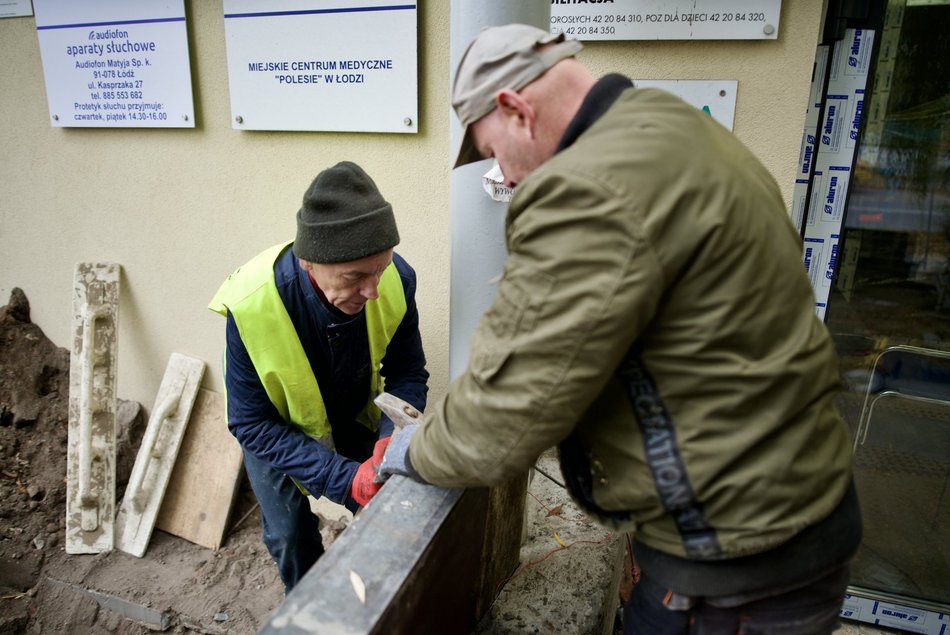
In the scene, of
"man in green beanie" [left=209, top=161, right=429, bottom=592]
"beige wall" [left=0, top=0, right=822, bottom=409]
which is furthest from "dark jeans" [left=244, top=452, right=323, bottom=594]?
"beige wall" [left=0, top=0, right=822, bottom=409]

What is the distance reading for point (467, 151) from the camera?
1486mm

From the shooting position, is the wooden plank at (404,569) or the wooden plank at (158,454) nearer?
the wooden plank at (404,569)

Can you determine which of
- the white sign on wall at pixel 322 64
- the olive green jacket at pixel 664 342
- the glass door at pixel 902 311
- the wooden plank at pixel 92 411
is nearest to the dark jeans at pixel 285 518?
the olive green jacket at pixel 664 342

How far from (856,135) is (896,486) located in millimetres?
1857

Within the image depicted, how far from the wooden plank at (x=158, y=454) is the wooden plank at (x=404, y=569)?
2655 mm

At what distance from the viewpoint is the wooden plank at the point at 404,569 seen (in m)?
1.21

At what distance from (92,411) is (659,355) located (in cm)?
391

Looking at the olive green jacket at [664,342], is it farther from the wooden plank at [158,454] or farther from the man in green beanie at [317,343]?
the wooden plank at [158,454]

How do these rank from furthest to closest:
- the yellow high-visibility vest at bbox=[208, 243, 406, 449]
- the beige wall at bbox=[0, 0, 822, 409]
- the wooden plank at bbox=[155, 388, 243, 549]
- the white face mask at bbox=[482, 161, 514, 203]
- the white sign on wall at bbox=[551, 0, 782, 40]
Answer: the wooden plank at bbox=[155, 388, 243, 549]
the beige wall at bbox=[0, 0, 822, 409]
the white sign on wall at bbox=[551, 0, 782, 40]
the yellow high-visibility vest at bbox=[208, 243, 406, 449]
the white face mask at bbox=[482, 161, 514, 203]

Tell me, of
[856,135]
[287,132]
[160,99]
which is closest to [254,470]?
[287,132]

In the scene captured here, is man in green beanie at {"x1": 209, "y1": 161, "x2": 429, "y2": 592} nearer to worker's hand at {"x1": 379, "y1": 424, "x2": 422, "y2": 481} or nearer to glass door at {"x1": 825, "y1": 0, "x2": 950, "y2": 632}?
worker's hand at {"x1": 379, "y1": 424, "x2": 422, "y2": 481}

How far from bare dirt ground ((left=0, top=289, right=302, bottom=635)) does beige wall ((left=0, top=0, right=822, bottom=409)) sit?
27 cm

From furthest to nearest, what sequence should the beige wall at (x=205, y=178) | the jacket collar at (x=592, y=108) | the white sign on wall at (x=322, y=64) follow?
the white sign on wall at (x=322, y=64), the beige wall at (x=205, y=178), the jacket collar at (x=592, y=108)

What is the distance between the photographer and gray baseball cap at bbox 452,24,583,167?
1.24 metres
